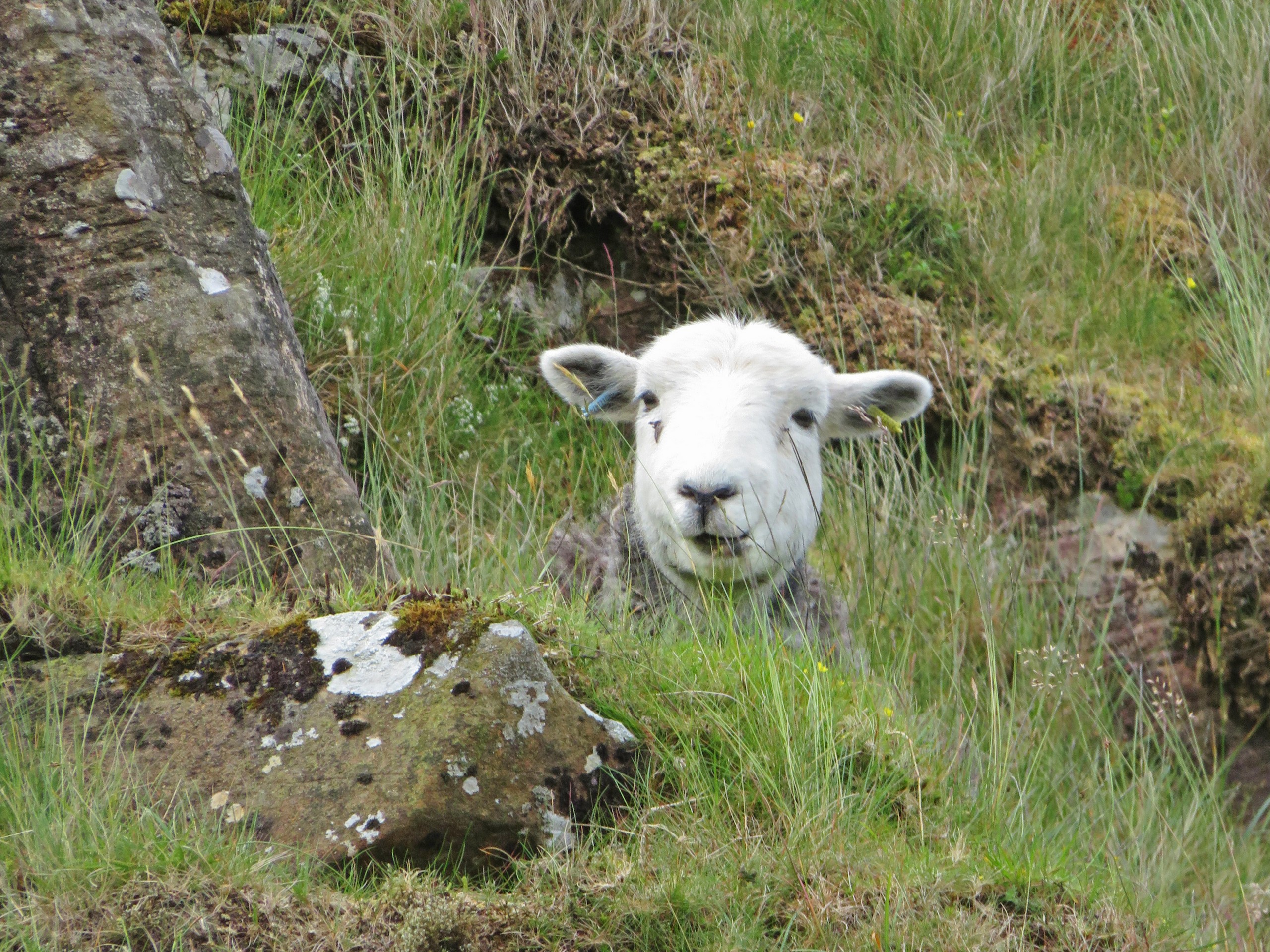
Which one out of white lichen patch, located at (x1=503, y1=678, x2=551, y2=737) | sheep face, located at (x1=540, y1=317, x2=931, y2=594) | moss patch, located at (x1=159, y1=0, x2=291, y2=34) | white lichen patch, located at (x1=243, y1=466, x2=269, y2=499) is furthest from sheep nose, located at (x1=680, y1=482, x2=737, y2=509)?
moss patch, located at (x1=159, y1=0, x2=291, y2=34)

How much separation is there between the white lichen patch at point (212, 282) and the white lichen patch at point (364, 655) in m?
1.61

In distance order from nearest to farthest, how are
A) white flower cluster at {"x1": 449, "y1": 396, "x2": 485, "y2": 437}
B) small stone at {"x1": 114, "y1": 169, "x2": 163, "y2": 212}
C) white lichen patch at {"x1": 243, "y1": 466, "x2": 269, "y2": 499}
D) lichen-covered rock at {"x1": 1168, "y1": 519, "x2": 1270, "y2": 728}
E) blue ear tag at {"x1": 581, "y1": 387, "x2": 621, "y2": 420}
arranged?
white lichen patch at {"x1": 243, "y1": 466, "x2": 269, "y2": 499} → small stone at {"x1": 114, "y1": 169, "x2": 163, "y2": 212} → blue ear tag at {"x1": 581, "y1": 387, "x2": 621, "y2": 420} → white flower cluster at {"x1": 449, "y1": 396, "x2": 485, "y2": 437} → lichen-covered rock at {"x1": 1168, "y1": 519, "x2": 1270, "y2": 728}

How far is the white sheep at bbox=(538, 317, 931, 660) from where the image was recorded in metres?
4.30

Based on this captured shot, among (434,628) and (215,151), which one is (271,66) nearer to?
(215,151)

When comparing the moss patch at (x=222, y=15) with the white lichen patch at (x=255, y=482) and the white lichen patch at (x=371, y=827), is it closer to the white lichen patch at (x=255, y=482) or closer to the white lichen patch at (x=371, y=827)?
the white lichen patch at (x=255, y=482)

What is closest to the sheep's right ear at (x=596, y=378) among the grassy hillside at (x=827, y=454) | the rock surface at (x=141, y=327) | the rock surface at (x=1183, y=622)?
the grassy hillside at (x=827, y=454)

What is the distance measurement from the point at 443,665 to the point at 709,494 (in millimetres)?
1504

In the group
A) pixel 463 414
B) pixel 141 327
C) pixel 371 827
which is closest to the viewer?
pixel 371 827


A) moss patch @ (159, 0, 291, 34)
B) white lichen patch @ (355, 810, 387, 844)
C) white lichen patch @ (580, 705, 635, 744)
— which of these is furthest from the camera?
moss patch @ (159, 0, 291, 34)

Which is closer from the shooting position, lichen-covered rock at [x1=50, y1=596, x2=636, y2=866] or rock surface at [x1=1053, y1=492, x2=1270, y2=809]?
lichen-covered rock at [x1=50, y1=596, x2=636, y2=866]

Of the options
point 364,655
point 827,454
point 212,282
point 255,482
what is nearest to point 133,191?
point 212,282

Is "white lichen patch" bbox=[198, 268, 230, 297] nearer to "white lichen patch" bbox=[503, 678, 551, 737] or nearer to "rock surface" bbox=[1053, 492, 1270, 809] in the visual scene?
"white lichen patch" bbox=[503, 678, 551, 737]

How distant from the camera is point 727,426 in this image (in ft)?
14.7

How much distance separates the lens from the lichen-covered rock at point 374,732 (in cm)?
273
